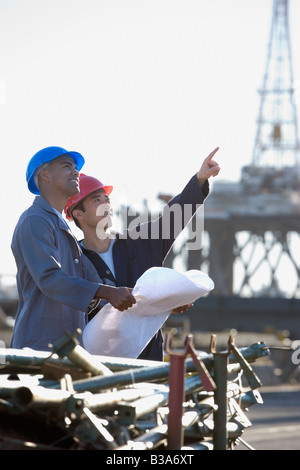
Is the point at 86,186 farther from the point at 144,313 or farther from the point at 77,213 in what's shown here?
the point at 144,313

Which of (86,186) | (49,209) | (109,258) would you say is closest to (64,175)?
(49,209)

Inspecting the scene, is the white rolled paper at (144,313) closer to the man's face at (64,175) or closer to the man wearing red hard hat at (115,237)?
the man's face at (64,175)

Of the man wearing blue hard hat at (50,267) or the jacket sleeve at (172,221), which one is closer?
the man wearing blue hard hat at (50,267)

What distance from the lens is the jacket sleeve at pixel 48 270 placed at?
16.1 feet

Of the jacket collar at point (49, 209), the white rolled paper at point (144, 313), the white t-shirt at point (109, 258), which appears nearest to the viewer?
the white rolled paper at point (144, 313)

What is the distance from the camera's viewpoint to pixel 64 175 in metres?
5.37

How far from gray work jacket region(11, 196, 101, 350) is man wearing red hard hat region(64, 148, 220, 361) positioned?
0.59 metres

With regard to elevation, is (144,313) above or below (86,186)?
below

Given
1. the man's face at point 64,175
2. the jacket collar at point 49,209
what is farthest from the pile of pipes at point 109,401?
the man's face at point 64,175

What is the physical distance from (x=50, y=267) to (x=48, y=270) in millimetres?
15

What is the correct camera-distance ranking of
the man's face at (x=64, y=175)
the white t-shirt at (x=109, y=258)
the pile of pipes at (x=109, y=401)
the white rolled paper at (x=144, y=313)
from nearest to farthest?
the pile of pipes at (x=109, y=401), the white rolled paper at (x=144, y=313), the man's face at (x=64, y=175), the white t-shirt at (x=109, y=258)

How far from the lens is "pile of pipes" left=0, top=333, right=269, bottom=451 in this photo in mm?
3420
